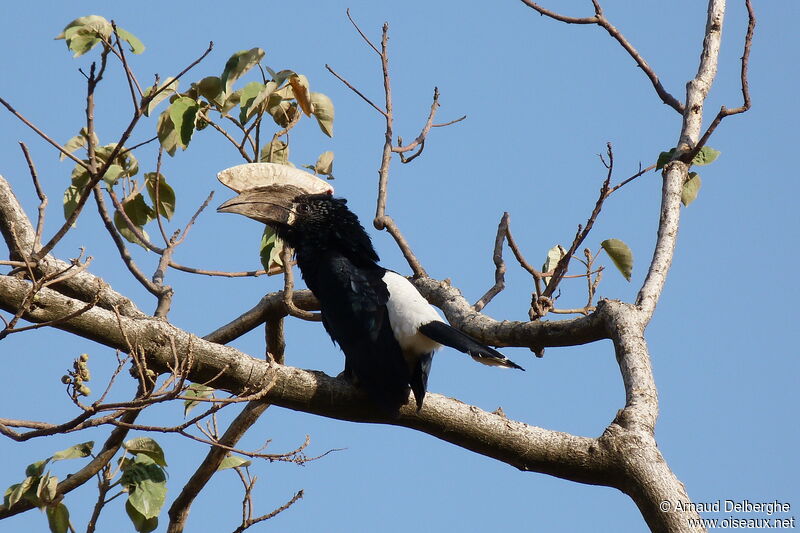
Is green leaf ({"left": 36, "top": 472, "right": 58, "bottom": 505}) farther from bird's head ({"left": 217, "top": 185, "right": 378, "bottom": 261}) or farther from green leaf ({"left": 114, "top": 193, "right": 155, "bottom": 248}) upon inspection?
bird's head ({"left": 217, "top": 185, "right": 378, "bottom": 261})

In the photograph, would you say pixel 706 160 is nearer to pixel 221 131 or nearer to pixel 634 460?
pixel 634 460

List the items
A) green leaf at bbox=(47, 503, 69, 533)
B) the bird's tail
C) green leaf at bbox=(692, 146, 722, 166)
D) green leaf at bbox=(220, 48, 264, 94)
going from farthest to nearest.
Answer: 1. green leaf at bbox=(692, 146, 722, 166)
2. green leaf at bbox=(220, 48, 264, 94)
3. green leaf at bbox=(47, 503, 69, 533)
4. the bird's tail

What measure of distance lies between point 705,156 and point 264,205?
2.40 m

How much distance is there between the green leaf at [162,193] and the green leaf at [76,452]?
1480 millimetres

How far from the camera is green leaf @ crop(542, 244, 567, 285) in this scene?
4.93m

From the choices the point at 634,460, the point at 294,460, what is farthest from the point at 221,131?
the point at 634,460

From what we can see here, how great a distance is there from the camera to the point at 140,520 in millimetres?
4160

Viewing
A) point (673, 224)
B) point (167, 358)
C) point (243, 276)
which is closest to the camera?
point (167, 358)

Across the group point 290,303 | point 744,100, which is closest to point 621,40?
point 744,100

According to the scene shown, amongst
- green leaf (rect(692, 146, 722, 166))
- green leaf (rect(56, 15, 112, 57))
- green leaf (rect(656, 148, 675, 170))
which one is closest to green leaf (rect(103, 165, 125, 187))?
green leaf (rect(56, 15, 112, 57))

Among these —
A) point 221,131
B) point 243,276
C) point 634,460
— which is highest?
point 221,131

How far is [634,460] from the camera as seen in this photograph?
3.41m

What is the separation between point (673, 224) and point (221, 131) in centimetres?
249

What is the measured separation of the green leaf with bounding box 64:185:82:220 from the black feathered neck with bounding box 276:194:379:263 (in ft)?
3.61
